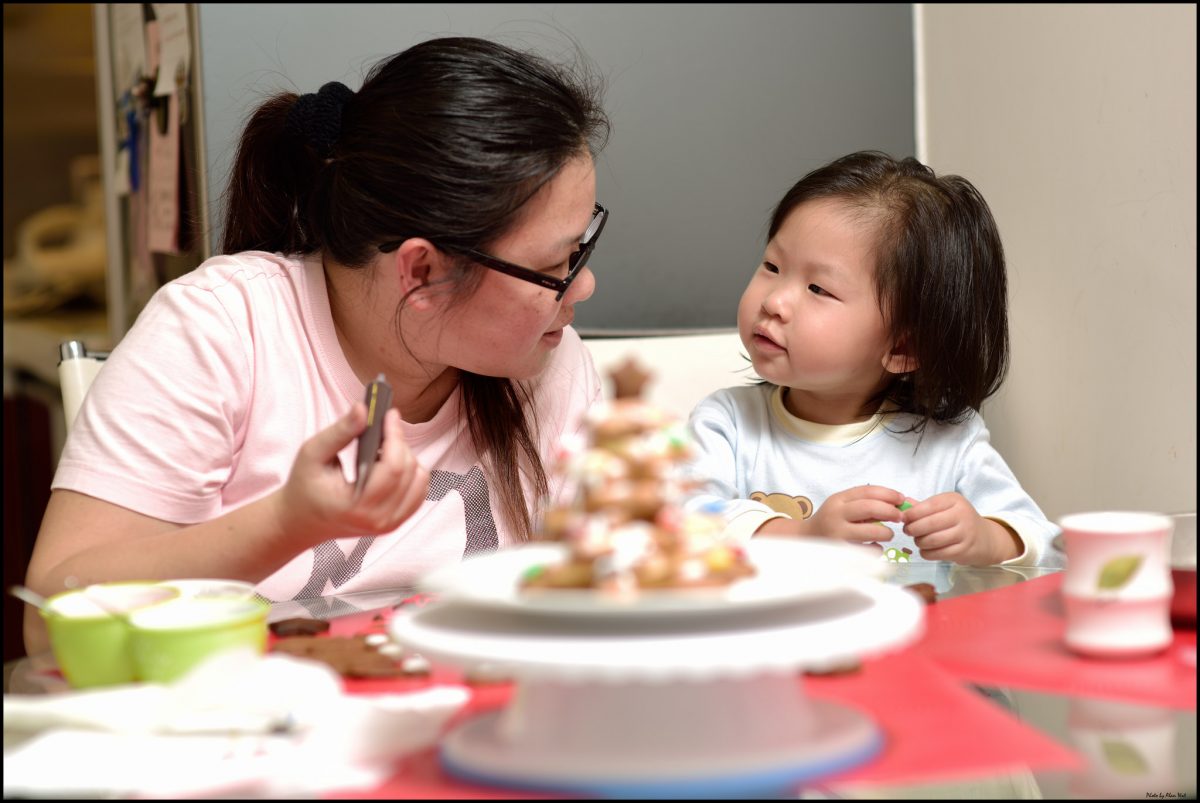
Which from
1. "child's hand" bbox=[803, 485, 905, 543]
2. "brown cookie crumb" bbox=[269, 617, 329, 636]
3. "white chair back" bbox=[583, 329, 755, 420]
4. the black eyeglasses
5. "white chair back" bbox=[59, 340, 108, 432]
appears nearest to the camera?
"brown cookie crumb" bbox=[269, 617, 329, 636]

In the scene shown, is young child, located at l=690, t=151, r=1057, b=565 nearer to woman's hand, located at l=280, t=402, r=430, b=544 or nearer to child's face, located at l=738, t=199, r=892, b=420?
child's face, located at l=738, t=199, r=892, b=420

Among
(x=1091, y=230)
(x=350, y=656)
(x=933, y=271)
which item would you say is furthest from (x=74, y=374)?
(x=1091, y=230)

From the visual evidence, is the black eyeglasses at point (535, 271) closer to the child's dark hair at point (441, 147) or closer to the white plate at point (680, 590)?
the child's dark hair at point (441, 147)

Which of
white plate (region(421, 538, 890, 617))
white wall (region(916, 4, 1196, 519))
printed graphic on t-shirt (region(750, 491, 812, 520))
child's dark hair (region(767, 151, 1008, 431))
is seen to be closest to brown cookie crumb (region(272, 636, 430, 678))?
white plate (region(421, 538, 890, 617))

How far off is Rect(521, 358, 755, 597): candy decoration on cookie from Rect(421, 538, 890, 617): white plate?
1 centimetres

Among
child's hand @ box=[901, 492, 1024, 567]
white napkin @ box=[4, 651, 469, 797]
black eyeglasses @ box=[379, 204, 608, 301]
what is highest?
black eyeglasses @ box=[379, 204, 608, 301]

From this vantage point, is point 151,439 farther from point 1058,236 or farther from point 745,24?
point 745,24

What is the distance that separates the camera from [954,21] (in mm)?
2262

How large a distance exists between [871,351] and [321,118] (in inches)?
29.9

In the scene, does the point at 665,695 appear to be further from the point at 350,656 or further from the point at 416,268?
the point at 416,268

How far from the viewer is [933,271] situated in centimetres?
163

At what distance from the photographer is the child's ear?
1661 millimetres

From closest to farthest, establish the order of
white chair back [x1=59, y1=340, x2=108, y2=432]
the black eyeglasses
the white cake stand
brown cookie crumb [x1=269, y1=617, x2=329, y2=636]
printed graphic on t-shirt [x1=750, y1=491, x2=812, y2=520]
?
the white cake stand
brown cookie crumb [x1=269, y1=617, x2=329, y2=636]
the black eyeglasses
white chair back [x1=59, y1=340, x2=108, y2=432]
printed graphic on t-shirt [x1=750, y1=491, x2=812, y2=520]

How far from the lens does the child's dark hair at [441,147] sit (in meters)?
1.33
